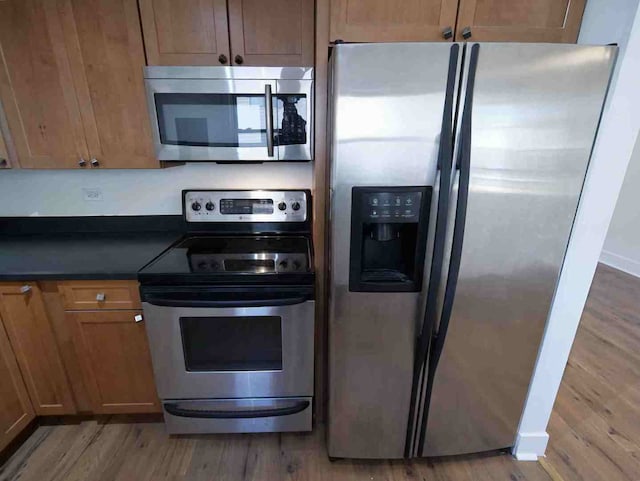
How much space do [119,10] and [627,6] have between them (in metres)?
1.90

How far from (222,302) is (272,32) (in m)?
1.19

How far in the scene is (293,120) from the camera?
144 cm

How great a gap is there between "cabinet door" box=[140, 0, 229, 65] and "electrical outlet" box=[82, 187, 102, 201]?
34.1 inches

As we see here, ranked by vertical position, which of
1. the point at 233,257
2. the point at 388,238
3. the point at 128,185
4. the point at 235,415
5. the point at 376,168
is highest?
the point at 376,168

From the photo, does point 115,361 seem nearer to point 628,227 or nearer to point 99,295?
point 99,295

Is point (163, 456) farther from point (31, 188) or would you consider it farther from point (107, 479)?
point (31, 188)

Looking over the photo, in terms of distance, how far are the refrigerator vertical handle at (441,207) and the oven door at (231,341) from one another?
1.55 feet

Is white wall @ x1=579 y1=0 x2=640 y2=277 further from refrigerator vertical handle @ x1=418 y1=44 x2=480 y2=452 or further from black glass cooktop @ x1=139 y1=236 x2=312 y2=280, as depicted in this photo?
black glass cooktop @ x1=139 y1=236 x2=312 y2=280

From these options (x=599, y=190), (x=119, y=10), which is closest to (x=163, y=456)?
(x=119, y=10)

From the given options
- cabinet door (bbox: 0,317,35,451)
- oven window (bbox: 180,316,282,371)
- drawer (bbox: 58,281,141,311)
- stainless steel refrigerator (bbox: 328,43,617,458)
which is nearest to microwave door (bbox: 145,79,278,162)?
stainless steel refrigerator (bbox: 328,43,617,458)

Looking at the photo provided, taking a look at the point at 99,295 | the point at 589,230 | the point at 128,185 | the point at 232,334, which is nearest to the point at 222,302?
the point at 232,334

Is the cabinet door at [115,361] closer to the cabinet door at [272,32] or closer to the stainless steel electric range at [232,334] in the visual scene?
the stainless steel electric range at [232,334]

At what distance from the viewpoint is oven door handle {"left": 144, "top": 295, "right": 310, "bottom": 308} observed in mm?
1312

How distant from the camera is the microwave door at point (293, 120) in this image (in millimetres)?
1388
